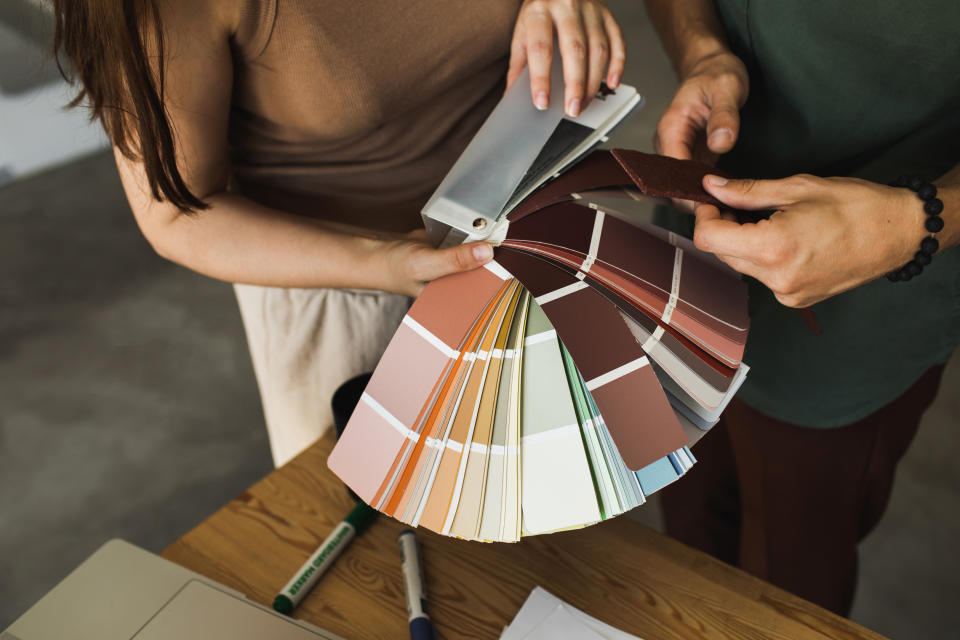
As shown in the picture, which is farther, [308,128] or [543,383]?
[308,128]

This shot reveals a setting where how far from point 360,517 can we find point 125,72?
1.69 feet

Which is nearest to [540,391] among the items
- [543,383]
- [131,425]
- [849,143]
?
[543,383]

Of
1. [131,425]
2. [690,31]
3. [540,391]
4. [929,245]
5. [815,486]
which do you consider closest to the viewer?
[540,391]

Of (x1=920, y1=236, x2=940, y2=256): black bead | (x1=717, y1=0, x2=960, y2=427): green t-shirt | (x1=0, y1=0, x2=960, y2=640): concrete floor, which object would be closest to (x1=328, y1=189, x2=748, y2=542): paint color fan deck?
(x1=920, y1=236, x2=940, y2=256): black bead

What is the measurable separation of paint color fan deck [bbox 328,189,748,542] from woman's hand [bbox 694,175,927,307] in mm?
78

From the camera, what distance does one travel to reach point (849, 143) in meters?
0.90

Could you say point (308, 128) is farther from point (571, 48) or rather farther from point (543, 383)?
point (543, 383)

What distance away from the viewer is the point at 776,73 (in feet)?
2.99

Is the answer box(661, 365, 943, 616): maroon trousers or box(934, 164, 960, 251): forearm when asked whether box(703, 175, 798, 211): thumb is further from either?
box(661, 365, 943, 616): maroon trousers

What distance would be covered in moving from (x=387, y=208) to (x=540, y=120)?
0.94 feet

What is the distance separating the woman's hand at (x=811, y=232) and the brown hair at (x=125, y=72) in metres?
0.52

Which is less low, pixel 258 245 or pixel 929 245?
pixel 929 245

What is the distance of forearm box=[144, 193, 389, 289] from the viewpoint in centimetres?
81

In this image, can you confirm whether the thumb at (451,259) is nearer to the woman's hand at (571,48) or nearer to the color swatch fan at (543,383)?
the color swatch fan at (543,383)
